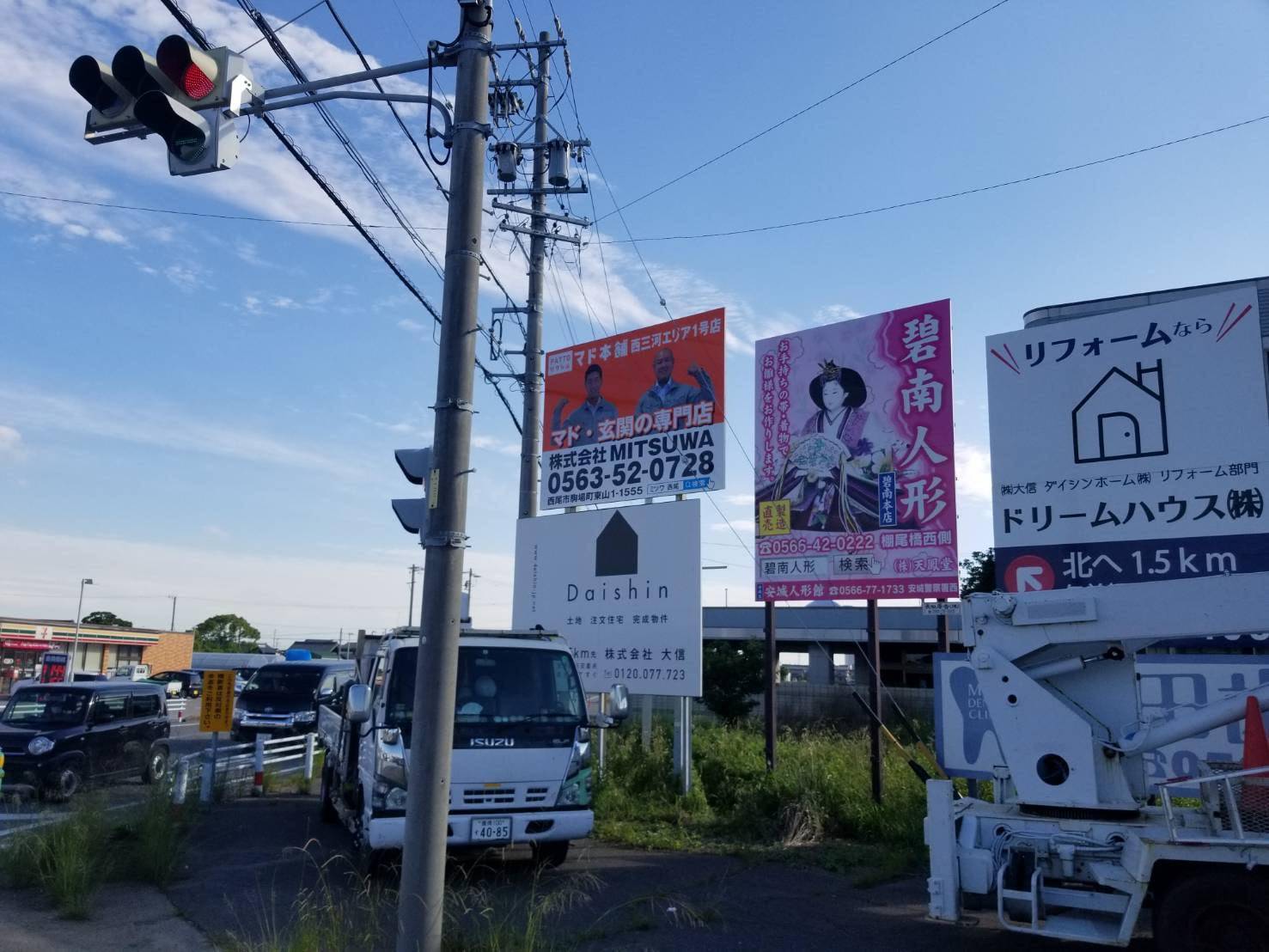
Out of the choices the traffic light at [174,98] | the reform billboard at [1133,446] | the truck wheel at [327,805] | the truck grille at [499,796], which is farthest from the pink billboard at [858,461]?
the traffic light at [174,98]

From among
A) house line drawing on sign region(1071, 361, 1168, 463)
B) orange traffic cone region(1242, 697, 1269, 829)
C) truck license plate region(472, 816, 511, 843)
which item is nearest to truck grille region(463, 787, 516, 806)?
truck license plate region(472, 816, 511, 843)

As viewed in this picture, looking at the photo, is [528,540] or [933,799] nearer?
[933,799]

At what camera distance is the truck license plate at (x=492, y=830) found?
8.66m

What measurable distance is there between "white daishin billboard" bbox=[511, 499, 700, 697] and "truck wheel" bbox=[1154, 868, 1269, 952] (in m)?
7.42

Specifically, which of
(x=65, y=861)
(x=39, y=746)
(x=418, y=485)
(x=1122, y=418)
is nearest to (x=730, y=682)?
(x=39, y=746)

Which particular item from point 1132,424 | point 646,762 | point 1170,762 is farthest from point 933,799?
point 646,762

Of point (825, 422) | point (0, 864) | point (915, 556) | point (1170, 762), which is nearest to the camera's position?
point (0, 864)

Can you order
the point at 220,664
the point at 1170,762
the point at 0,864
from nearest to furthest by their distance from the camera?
the point at 0,864
the point at 1170,762
the point at 220,664

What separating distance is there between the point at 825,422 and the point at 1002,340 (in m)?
2.31

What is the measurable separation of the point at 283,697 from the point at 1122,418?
19.4 meters

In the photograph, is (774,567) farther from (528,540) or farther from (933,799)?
(933,799)

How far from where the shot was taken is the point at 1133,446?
10.3 m

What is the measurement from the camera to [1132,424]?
10.3m

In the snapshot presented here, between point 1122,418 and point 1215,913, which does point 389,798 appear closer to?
point 1215,913
